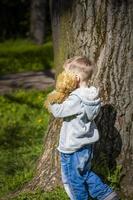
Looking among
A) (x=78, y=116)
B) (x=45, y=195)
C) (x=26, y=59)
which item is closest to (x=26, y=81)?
(x=26, y=59)

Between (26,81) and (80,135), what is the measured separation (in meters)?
8.58

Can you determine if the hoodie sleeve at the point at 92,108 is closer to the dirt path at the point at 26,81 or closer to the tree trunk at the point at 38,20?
the dirt path at the point at 26,81

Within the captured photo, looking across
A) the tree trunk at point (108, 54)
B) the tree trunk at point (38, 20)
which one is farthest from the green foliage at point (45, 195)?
the tree trunk at point (38, 20)

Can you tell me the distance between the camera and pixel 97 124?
544 centimetres

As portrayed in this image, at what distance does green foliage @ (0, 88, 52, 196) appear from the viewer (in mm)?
6691

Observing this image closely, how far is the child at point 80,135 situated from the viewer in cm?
481

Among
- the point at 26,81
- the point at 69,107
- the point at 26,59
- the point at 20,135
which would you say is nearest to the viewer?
the point at 69,107

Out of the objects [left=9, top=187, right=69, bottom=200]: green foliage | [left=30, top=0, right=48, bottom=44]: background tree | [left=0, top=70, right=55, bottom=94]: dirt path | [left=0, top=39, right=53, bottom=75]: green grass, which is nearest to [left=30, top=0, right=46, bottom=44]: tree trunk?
[left=30, top=0, right=48, bottom=44]: background tree

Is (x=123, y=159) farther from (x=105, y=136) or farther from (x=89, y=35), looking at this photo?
(x=89, y=35)

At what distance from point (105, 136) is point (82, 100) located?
2.46 ft

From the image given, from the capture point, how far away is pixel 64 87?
15.8 feet

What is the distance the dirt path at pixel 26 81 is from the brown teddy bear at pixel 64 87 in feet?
23.3

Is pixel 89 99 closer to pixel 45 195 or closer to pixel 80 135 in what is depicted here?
pixel 80 135

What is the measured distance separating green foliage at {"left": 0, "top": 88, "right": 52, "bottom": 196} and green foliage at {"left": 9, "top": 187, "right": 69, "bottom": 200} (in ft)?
1.90
